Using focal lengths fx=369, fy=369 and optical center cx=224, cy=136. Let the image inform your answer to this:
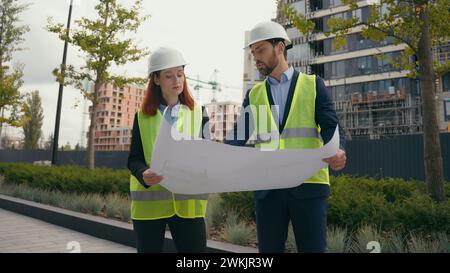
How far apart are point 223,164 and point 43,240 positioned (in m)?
6.28

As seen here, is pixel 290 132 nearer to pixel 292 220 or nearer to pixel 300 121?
pixel 300 121

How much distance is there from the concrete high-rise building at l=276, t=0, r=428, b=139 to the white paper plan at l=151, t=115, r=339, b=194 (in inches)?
1488

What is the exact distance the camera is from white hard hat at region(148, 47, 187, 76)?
2002 mm

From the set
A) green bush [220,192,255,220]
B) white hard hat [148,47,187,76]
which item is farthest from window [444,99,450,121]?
white hard hat [148,47,187,76]

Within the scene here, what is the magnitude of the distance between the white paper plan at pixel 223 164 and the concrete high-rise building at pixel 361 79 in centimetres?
3779

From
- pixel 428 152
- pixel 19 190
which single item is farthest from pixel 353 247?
pixel 19 190

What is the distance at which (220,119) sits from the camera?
2131 millimetres

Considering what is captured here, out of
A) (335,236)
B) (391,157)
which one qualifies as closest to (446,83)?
(391,157)

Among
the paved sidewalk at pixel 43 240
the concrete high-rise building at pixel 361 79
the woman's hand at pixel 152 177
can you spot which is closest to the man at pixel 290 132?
the woman's hand at pixel 152 177

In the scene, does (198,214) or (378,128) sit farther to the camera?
(378,128)

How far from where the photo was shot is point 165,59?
6.61ft

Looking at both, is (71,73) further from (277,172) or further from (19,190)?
(277,172)

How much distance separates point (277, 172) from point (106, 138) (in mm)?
164208

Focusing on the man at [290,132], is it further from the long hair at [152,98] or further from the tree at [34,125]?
A: the tree at [34,125]
